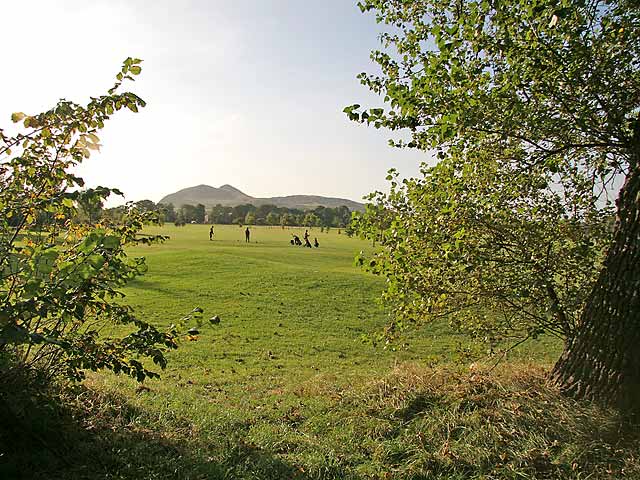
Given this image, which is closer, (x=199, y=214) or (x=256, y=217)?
(x=199, y=214)

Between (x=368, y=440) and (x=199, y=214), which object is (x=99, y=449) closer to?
(x=368, y=440)

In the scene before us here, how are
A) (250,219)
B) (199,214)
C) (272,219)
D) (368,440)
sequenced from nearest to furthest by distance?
(368,440) < (272,219) < (250,219) < (199,214)

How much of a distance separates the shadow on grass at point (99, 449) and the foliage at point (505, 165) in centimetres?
332

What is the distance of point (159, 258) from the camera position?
35.2 metres

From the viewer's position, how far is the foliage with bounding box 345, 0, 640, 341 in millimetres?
5766

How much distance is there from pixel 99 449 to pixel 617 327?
19.8 ft

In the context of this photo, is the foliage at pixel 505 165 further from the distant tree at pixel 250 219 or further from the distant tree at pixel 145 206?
the distant tree at pixel 250 219

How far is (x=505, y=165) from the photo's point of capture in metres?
7.02

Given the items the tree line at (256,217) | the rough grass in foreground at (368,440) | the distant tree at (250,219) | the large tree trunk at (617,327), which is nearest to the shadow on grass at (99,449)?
the rough grass in foreground at (368,440)

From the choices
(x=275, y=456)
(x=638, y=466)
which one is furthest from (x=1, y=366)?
(x=638, y=466)

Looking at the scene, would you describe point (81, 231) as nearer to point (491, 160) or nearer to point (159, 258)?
point (491, 160)

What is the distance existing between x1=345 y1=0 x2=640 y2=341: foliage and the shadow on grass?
3324 mm

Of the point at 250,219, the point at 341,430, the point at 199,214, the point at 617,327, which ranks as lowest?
the point at 341,430

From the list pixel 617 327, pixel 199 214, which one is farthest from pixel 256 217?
pixel 617 327
